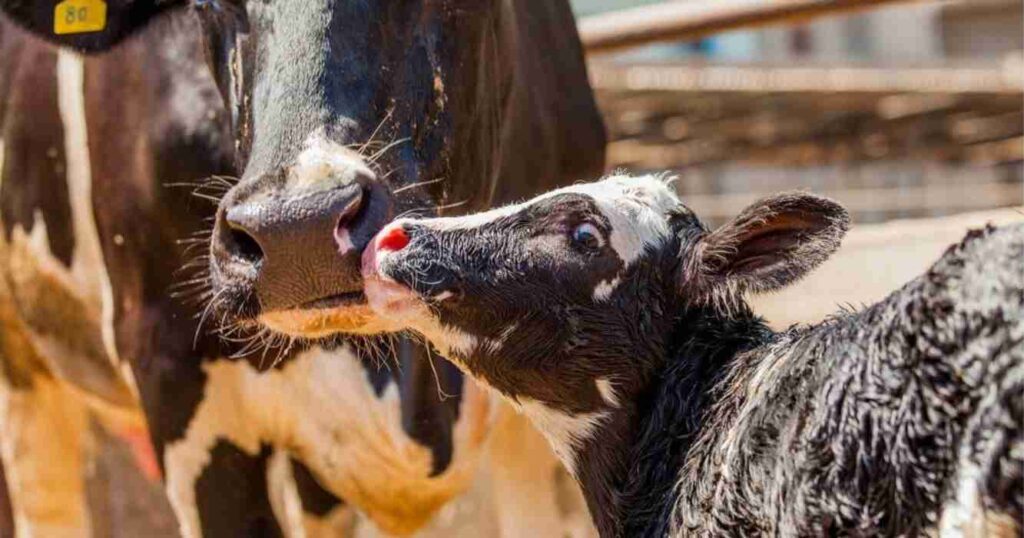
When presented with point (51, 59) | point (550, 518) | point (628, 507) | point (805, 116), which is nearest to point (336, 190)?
point (628, 507)

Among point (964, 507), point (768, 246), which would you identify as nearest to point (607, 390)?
point (768, 246)

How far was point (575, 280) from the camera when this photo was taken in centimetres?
307

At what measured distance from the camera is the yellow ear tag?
433cm

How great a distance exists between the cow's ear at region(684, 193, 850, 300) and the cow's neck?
0.08m

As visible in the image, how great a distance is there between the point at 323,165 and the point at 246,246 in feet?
0.72

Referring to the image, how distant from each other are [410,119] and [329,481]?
109cm

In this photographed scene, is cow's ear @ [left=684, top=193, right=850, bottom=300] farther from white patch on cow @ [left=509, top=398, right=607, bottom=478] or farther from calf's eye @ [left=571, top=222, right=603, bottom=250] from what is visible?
white patch on cow @ [left=509, top=398, right=607, bottom=478]

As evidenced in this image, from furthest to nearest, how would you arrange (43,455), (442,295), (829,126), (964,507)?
(829,126)
(43,455)
(442,295)
(964,507)

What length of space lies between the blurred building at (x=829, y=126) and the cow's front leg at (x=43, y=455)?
6.79 meters

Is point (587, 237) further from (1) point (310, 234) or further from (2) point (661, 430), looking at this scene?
(1) point (310, 234)

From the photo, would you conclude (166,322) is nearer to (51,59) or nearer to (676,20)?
(51,59)

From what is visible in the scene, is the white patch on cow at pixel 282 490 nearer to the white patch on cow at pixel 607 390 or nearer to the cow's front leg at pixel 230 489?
→ the cow's front leg at pixel 230 489

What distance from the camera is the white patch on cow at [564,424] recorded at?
314 cm

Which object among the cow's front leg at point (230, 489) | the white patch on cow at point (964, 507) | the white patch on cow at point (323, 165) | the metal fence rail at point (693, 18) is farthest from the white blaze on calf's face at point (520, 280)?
the metal fence rail at point (693, 18)
